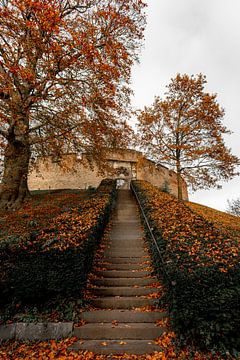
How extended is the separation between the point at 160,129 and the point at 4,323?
14.0 meters

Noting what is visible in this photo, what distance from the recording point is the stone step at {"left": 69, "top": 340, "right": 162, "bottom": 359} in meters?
3.76

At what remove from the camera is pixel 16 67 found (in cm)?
626

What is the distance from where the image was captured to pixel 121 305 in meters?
4.87

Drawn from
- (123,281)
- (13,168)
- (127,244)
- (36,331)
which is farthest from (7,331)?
(13,168)

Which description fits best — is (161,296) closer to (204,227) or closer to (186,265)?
(186,265)

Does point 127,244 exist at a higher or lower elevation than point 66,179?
lower

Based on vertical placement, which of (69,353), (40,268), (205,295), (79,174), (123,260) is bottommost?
(69,353)

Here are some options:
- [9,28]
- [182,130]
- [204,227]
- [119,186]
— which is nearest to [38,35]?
[9,28]

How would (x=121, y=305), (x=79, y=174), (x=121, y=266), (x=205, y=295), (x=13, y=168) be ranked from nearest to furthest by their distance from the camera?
(x=205, y=295)
(x=121, y=305)
(x=121, y=266)
(x=13, y=168)
(x=79, y=174)

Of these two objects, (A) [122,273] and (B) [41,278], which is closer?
(B) [41,278]

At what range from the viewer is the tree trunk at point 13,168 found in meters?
9.57

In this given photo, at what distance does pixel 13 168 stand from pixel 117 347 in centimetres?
813

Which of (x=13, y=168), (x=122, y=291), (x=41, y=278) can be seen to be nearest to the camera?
(x=41, y=278)

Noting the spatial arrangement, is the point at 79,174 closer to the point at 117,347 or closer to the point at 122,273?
the point at 122,273
